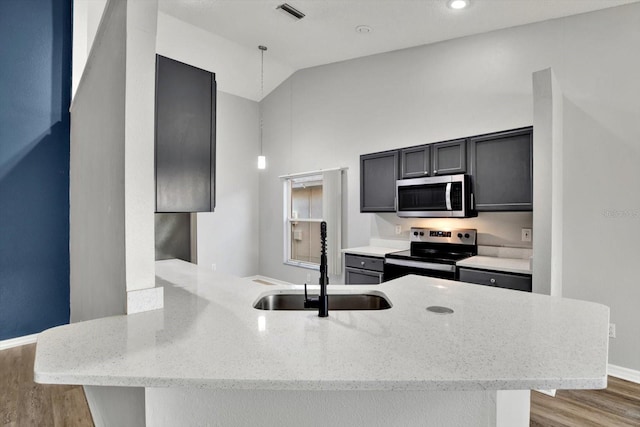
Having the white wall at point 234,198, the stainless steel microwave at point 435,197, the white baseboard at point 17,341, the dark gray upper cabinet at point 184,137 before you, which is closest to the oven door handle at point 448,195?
the stainless steel microwave at point 435,197

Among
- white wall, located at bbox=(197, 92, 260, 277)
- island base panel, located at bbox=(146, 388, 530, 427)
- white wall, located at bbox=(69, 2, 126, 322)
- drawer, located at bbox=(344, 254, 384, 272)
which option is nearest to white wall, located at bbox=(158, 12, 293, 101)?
white wall, located at bbox=(197, 92, 260, 277)

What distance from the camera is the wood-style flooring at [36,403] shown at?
2137 mm

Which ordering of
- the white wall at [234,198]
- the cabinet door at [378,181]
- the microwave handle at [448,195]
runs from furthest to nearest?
the white wall at [234,198] < the cabinet door at [378,181] < the microwave handle at [448,195]

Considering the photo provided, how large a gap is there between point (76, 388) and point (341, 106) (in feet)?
14.4

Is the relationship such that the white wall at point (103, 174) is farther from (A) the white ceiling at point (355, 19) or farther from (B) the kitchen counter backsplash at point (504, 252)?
(B) the kitchen counter backsplash at point (504, 252)

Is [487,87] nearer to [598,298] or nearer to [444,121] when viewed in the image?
[444,121]

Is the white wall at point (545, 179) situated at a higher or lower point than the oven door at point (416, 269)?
higher

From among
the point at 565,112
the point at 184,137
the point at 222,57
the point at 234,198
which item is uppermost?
the point at 222,57

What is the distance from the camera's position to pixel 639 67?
2646mm

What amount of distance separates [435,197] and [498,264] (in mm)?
871

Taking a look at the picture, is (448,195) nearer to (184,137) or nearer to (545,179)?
(545,179)

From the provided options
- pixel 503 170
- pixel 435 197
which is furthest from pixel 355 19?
pixel 503 170

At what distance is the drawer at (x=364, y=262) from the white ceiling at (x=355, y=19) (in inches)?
98.8

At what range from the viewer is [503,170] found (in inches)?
117
